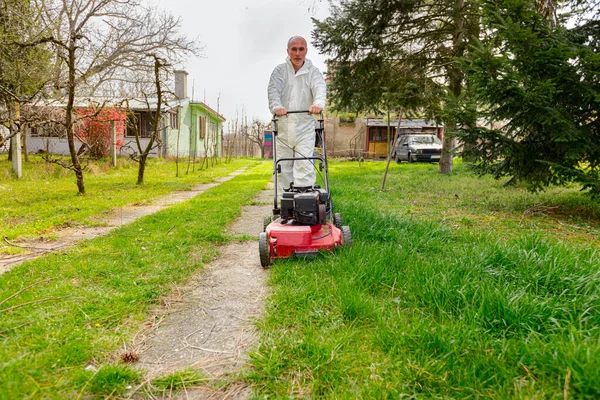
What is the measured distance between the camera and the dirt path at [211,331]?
1974 mm

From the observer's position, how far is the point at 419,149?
74.4 feet

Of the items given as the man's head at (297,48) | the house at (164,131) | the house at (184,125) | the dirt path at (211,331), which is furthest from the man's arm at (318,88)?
the house at (184,125)

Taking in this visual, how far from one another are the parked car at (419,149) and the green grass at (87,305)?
19.0 meters

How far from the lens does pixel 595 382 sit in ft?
5.09

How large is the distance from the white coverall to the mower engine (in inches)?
27.1

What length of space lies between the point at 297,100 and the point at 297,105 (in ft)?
0.19

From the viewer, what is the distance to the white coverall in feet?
14.8

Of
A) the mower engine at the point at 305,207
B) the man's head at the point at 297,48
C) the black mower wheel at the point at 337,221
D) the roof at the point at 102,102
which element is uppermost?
the roof at the point at 102,102

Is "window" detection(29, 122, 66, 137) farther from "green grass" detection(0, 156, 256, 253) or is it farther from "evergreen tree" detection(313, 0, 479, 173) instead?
"evergreen tree" detection(313, 0, 479, 173)

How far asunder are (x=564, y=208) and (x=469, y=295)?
5445 mm

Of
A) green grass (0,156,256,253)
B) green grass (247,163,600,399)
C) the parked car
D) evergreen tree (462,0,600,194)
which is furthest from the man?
the parked car

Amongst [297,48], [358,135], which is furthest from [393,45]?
[358,135]

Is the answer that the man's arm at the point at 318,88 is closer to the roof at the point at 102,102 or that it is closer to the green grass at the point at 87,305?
the green grass at the point at 87,305

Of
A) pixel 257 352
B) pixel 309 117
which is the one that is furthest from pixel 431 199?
pixel 257 352
